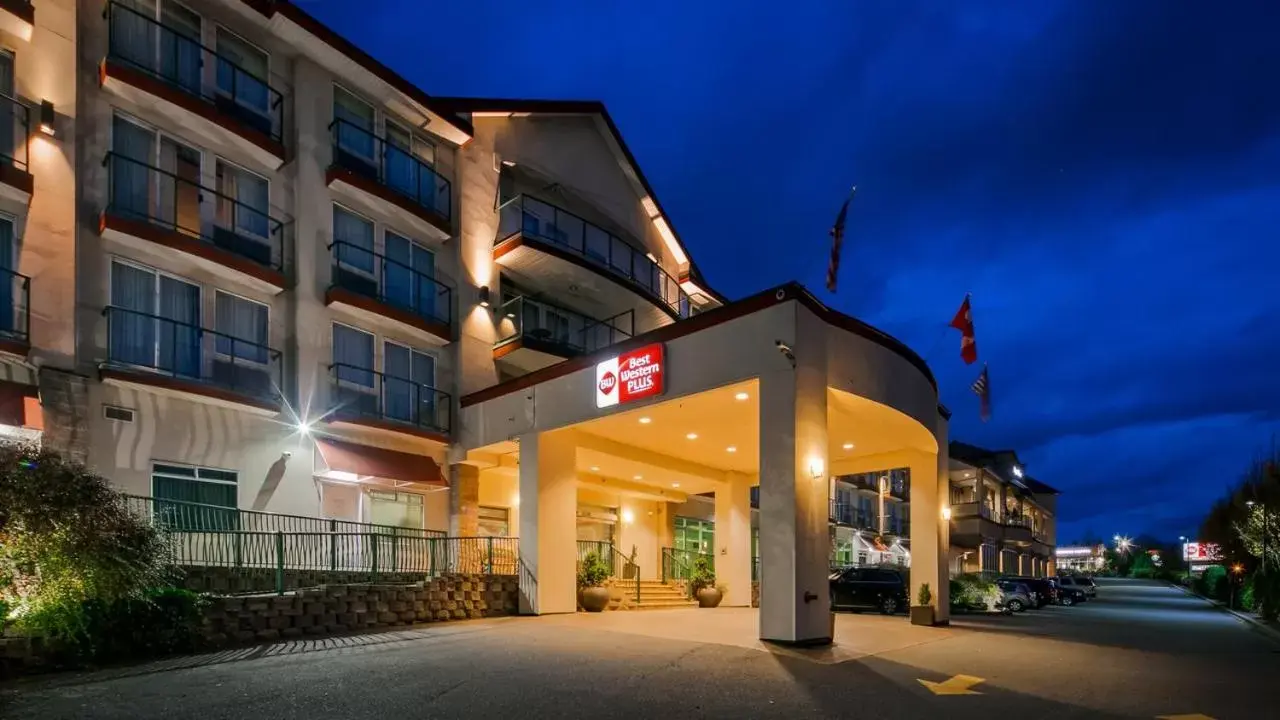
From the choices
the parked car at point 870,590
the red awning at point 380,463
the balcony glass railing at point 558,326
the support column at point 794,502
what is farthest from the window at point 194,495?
the parked car at point 870,590

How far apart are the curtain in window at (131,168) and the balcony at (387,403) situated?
18.3ft

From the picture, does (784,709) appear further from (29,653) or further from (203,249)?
(203,249)

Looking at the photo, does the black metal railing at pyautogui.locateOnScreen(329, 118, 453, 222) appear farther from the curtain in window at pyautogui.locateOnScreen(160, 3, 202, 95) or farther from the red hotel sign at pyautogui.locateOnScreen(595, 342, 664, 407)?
the red hotel sign at pyautogui.locateOnScreen(595, 342, 664, 407)

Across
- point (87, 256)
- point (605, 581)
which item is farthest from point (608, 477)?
point (87, 256)

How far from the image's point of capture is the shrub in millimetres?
10836

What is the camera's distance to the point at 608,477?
92.8ft

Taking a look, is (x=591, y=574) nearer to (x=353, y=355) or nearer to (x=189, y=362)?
(x=353, y=355)

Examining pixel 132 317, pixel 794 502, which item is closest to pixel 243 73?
pixel 132 317

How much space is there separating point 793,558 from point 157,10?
696 inches

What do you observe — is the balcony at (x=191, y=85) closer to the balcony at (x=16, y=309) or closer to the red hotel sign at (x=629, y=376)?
the balcony at (x=16, y=309)

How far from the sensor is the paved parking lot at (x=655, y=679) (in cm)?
931

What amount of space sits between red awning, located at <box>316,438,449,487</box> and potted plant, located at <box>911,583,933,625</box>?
12566 millimetres

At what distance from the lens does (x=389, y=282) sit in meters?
23.3

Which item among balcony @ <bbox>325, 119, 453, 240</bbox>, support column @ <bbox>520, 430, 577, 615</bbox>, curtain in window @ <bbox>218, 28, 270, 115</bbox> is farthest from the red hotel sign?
curtain in window @ <bbox>218, 28, 270, 115</bbox>
